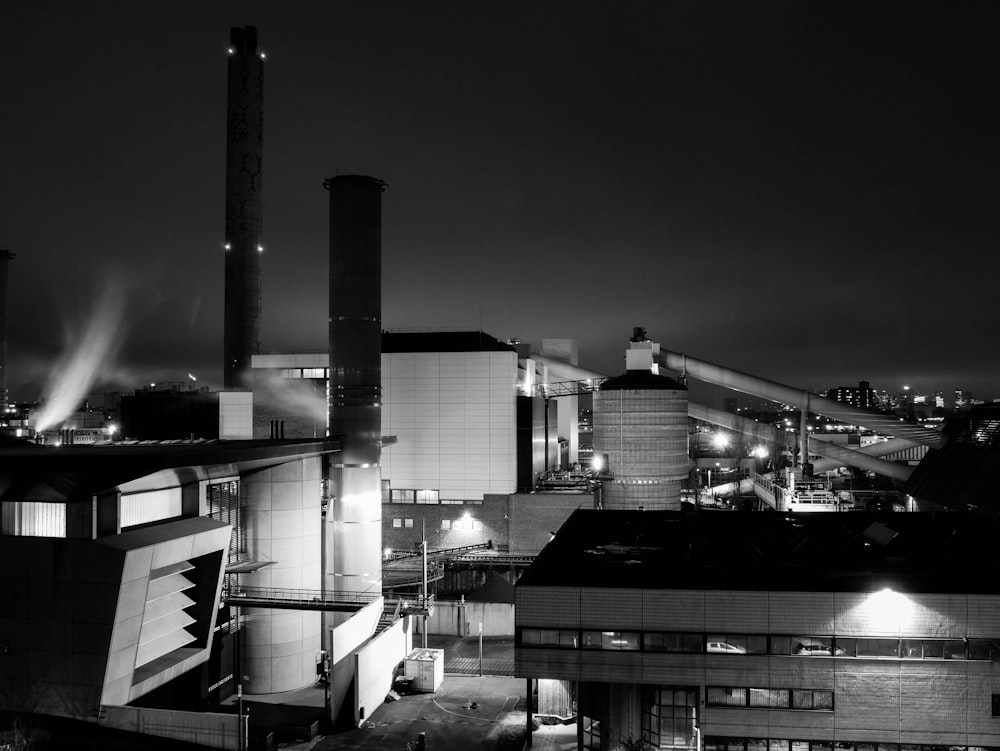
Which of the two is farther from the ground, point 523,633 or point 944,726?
point 523,633

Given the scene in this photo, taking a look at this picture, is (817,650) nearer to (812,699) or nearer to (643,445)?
(812,699)

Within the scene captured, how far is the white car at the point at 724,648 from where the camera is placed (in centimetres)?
2044

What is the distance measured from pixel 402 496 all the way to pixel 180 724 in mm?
26311

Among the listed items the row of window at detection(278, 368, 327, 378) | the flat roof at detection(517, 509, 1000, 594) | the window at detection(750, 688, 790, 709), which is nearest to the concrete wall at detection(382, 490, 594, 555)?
the row of window at detection(278, 368, 327, 378)

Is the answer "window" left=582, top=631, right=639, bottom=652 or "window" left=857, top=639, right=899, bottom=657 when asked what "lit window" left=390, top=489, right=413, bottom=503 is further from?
"window" left=857, top=639, right=899, bottom=657

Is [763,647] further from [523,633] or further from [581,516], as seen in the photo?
[581,516]

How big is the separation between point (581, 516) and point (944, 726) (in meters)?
16.3

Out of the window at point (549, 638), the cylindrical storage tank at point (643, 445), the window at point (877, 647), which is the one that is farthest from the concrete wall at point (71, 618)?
the cylindrical storage tank at point (643, 445)

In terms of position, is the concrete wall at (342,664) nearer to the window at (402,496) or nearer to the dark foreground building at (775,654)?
the dark foreground building at (775,654)

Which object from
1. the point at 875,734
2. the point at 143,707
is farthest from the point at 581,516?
the point at 143,707

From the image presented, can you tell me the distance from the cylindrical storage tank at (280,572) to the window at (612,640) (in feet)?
57.3

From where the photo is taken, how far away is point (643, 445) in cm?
5150

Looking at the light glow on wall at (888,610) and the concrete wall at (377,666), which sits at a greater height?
the light glow on wall at (888,610)

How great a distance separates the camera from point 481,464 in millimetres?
49406
